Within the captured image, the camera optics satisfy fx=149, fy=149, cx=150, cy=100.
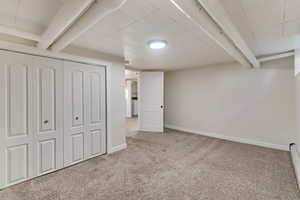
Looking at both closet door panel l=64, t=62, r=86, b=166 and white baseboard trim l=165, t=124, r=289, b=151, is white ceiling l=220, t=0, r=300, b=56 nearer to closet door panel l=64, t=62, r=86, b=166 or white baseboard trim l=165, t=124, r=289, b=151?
white baseboard trim l=165, t=124, r=289, b=151

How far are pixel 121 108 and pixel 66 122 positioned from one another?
3.87 feet

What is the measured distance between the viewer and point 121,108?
3432 millimetres

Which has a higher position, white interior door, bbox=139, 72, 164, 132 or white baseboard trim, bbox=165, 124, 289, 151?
white interior door, bbox=139, 72, 164, 132

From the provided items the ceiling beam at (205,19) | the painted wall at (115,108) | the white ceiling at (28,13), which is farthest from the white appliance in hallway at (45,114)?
the ceiling beam at (205,19)

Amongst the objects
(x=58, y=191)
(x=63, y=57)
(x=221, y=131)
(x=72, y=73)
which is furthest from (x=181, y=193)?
(x=221, y=131)

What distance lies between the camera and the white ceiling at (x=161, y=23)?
146 centimetres

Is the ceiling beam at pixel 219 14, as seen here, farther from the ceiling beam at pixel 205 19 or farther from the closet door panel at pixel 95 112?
the closet door panel at pixel 95 112

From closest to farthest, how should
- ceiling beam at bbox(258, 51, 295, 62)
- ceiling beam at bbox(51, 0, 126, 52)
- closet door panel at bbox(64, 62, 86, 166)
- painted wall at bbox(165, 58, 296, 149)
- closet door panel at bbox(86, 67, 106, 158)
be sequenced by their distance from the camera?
ceiling beam at bbox(51, 0, 126, 52) < closet door panel at bbox(64, 62, 86, 166) < closet door panel at bbox(86, 67, 106, 158) < ceiling beam at bbox(258, 51, 295, 62) < painted wall at bbox(165, 58, 296, 149)

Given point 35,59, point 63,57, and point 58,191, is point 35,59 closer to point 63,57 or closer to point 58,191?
point 63,57

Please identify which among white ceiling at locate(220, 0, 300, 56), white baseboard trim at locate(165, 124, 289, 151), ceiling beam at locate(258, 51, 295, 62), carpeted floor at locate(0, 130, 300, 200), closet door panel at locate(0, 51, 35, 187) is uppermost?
white ceiling at locate(220, 0, 300, 56)

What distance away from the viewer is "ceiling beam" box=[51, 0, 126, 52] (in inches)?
47.6

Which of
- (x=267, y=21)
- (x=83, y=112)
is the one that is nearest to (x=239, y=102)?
(x=267, y=21)

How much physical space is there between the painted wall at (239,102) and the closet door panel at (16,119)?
13.9 feet

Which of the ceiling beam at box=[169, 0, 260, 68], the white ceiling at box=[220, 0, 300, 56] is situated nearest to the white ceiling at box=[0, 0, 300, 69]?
the white ceiling at box=[220, 0, 300, 56]
